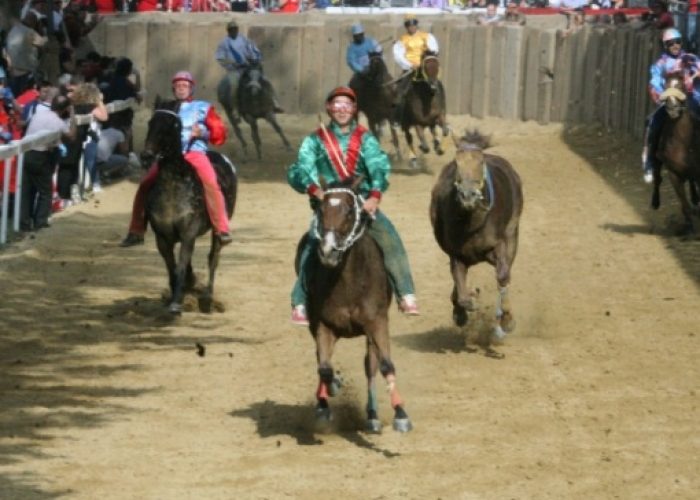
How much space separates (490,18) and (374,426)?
90.6 ft

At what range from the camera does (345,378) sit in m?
14.0

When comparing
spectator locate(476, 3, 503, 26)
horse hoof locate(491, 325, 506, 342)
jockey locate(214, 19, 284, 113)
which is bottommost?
horse hoof locate(491, 325, 506, 342)

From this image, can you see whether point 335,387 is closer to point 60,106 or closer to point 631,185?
point 60,106

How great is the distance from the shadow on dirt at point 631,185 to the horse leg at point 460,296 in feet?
14.2

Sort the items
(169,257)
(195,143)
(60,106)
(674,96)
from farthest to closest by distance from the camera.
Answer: (60,106)
(674,96)
(195,143)
(169,257)

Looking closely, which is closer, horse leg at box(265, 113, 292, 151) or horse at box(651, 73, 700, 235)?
horse at box(651, 73, 700, 235)

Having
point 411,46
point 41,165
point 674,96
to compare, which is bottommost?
point 41,165

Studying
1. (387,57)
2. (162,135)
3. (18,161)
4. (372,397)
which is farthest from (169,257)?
(387,57)

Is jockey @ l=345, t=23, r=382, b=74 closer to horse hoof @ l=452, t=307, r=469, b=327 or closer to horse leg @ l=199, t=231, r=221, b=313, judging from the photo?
horse leg @ l=199, t=231, r=221, b=313

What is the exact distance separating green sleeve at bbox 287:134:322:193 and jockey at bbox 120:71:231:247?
4854 mm

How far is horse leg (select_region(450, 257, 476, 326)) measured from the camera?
15203mm

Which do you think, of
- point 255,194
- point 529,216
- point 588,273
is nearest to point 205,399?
point 588,273

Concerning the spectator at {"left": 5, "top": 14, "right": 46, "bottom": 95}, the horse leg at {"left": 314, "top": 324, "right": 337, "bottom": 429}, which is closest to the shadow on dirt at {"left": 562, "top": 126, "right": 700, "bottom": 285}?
the horse leg at {"left": 314, "top": 324, "right": 337, "bottom": 429}

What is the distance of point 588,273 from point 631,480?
903 centimetres
